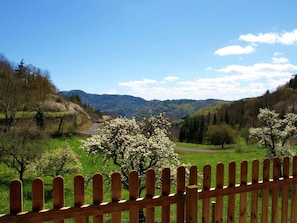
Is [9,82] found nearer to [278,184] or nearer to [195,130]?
[278,184]

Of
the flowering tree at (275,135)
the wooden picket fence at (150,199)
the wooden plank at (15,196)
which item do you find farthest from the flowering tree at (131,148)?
the flowering tree at (275,135)

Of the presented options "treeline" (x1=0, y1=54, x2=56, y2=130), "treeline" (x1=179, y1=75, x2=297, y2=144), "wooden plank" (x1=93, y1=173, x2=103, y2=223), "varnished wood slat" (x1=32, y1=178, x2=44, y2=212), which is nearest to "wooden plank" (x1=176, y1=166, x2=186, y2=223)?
"wooden plank" (x1=93, y1=173, x2=103, y2=223)

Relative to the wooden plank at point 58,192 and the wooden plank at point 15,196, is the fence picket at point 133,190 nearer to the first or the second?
the wooden plank at point 58,192

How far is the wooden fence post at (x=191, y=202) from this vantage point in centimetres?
294

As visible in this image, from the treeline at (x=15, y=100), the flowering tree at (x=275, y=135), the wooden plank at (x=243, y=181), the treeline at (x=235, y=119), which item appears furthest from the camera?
the treeline at (x=235, y=119)

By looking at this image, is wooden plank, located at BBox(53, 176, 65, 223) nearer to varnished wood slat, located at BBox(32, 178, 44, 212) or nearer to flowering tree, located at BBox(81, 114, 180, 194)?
varnished wood slat, located at BBox(32, 178, 44, 212)

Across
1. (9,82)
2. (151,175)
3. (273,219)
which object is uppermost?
(9,82)

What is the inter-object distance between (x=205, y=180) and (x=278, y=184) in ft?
3.73

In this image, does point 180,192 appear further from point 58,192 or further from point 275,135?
point 275,135

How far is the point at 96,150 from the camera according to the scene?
8383 millimetres

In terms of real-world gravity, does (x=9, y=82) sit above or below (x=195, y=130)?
above

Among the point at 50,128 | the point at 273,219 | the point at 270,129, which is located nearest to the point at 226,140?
the point at 50,128

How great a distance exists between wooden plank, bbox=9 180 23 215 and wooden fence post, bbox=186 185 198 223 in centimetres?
159

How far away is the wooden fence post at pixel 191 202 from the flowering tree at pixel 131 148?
485cm
